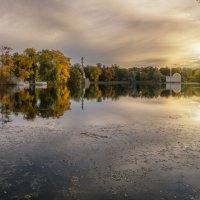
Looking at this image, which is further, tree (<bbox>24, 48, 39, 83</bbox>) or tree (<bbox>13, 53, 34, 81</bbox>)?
tree (<bbox>24, 48, 39, 83</bbox>)

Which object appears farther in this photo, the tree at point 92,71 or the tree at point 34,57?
the tree at point 92,71

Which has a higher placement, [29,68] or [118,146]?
[29,68]

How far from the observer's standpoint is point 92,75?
16025 cm

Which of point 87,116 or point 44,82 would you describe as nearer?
point 87,116

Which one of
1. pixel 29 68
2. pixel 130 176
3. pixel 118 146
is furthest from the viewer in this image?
pixel 29 68

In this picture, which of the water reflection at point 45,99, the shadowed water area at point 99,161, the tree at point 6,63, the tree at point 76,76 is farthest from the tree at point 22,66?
the shadowed water area at point 99,161

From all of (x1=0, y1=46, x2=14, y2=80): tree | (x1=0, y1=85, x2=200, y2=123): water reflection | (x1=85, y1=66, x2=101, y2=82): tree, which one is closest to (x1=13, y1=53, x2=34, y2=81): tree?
(x1=0, y1=46, x2=14, y2=80): tree

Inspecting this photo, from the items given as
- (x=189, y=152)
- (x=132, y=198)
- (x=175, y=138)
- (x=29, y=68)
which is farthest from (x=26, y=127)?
(x=29, y=68)

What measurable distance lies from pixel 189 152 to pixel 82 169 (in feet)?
16.4

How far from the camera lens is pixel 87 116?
82.8 ft

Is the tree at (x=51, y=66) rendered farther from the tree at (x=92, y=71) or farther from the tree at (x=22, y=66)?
the tree at (x=92, y=71)

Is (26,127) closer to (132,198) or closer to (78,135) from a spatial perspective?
(78,135)

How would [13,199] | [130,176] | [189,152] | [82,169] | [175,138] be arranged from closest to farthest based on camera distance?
[13,199] < [130,176] < [82,169] < [189,152] < [175,138]

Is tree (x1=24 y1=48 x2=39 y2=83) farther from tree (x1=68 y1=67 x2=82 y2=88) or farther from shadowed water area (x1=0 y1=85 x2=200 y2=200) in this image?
shadowed water area (x1=0 y1=85 x2=200 y2=200)
